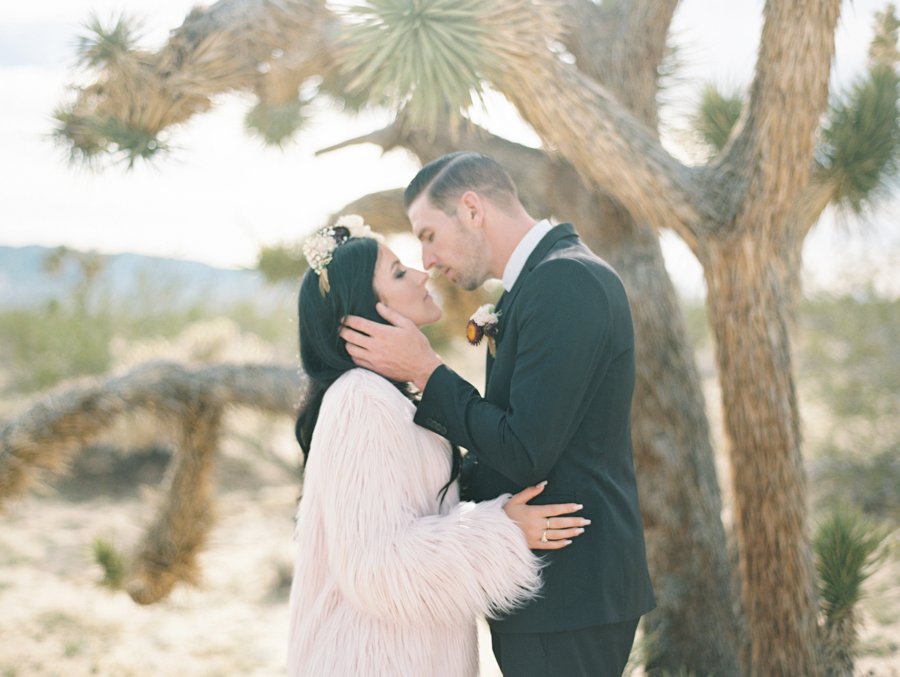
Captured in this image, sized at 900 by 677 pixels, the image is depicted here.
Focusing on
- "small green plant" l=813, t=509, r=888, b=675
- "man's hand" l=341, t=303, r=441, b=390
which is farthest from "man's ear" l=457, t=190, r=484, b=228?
"small green plant" l=813, t=509, r=888, b=675

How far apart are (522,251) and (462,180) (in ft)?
0.91

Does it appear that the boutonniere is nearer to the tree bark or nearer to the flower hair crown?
the flower hair crown

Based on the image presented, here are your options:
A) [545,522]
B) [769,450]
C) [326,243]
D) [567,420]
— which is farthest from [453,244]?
[769,450]

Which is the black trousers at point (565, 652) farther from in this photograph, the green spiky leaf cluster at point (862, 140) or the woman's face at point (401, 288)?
the green spiky leaf cluster at point (862, 140)

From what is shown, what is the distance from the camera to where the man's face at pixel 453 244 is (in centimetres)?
245

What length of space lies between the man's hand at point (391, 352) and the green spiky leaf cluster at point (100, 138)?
2.09 m

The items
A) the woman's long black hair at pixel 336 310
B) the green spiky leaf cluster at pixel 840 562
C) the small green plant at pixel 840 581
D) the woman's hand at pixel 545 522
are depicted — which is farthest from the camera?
the green spiky leaf cluster at pixel 840 562

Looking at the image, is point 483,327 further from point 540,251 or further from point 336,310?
point 336,310

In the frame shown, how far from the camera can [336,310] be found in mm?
2207

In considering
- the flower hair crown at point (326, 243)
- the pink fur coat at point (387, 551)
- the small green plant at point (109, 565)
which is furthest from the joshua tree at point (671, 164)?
the small green plant at point (109, 565)

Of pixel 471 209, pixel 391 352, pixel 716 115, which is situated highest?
pixel 716 115

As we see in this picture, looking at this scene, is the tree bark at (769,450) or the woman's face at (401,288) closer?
the woman's face at (401,288)

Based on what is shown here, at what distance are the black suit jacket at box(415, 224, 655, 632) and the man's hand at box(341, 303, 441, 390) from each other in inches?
2.7

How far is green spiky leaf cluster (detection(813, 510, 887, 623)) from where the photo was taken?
382cm
